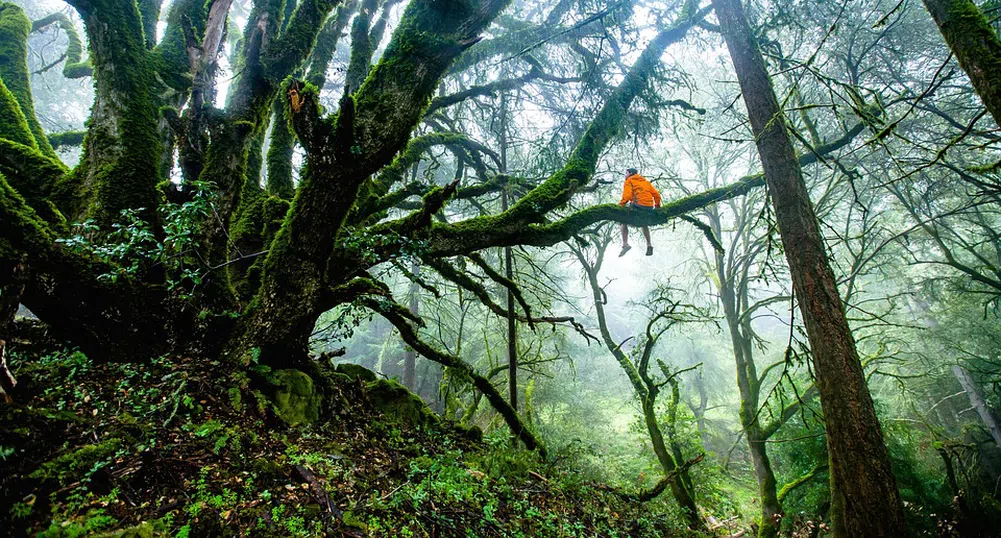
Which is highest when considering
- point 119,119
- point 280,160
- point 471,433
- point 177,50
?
point 177,50

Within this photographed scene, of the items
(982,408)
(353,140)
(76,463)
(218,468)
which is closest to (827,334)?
(353,140)

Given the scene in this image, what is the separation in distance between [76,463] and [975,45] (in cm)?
495

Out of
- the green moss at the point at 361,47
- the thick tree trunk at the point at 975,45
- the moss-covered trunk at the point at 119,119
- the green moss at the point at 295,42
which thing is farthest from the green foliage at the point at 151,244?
the thick tree trunk at the point at 975,45

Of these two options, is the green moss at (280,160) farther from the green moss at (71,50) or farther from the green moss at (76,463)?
the green moss at (76,463)

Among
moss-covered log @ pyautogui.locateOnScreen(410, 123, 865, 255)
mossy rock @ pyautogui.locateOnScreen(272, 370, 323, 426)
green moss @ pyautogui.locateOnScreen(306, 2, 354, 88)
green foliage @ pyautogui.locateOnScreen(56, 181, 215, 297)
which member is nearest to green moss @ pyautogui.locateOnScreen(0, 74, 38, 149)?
green foliage @ pyautogui.locateOnScreen(56, 181, 215, 297)

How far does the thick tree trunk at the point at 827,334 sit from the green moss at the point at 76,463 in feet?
14.1

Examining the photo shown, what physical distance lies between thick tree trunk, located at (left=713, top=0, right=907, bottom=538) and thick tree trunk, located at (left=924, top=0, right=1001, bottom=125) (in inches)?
35.6

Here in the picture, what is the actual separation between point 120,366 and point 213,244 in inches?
44.3

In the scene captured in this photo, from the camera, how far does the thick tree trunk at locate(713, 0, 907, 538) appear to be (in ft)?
8.15

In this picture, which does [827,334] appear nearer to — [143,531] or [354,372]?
[143,531]

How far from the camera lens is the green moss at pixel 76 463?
1.55 metres

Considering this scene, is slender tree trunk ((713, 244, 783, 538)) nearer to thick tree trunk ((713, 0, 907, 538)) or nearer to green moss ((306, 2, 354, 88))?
thick tree trunk ((713, 0, 907, 538))

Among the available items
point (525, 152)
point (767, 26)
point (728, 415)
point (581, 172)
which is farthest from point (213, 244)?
point (728, 415)

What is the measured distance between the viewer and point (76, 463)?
1.65 m
